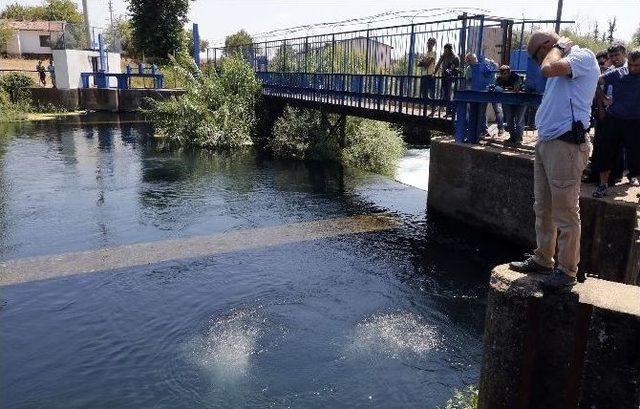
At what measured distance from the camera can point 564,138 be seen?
343 cm

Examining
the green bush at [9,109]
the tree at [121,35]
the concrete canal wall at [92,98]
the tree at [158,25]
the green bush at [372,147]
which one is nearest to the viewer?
the green bush at [372,147]

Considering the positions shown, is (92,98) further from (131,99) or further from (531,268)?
(531,268)

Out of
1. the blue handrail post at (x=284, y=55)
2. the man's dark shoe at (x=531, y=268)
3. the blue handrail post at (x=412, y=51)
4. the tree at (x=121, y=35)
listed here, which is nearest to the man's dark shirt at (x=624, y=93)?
the man's dark shoe at (x=531, y=268)

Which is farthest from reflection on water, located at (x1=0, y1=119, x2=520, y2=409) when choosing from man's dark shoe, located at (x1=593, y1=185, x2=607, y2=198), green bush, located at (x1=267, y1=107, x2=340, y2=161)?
green bush, located at (x1=267, y1=107, x2=340, y2=161)

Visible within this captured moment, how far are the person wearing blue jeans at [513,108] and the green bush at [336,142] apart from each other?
26.1 feet

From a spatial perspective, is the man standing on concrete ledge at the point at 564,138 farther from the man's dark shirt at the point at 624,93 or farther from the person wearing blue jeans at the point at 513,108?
the person wearing blue jeans at the point at 513,108

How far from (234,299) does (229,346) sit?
3.86 ft

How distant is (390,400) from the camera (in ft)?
16.3

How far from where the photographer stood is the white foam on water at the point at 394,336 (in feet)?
18.8

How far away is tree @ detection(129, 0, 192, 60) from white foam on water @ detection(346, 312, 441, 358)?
1289 inches

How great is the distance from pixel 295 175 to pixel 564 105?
39.6 ft

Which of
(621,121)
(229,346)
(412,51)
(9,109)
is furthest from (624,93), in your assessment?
(9,109)

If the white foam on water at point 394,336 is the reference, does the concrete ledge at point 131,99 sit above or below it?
above

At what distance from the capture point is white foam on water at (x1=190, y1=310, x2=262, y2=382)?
17.5 feet
